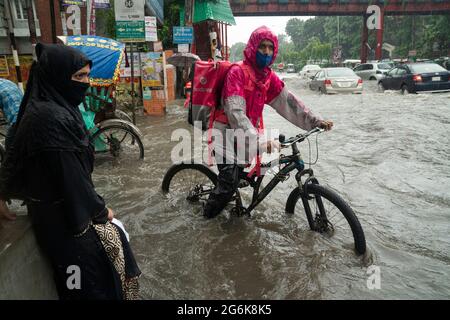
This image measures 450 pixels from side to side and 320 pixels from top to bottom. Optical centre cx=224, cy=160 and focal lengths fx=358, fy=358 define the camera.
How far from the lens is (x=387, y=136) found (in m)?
8.24

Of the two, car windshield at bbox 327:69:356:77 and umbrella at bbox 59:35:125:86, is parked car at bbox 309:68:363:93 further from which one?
umbrella at bbox 59:35:125:86

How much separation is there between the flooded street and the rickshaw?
0.45m

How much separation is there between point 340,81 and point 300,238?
13.9 metres

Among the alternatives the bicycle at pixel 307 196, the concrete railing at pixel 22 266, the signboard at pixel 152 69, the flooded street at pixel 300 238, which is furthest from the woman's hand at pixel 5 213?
the signboard at pixel 152 69

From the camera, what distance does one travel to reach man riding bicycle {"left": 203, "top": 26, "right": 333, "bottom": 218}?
3.23m

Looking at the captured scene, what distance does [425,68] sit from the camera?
14172mm

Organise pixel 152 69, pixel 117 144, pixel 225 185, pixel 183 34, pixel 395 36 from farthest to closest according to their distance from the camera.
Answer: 1. pixel 395 36
2. pixel 183 34
3. pixel 152 69
4. pixel 117 144
5. pixel 225 185

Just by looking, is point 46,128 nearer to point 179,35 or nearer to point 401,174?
point 401,174

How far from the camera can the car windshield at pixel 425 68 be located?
45.9ft

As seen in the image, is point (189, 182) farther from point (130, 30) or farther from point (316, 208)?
point (130, 30)

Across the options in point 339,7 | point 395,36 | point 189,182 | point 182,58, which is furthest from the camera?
point 395,36

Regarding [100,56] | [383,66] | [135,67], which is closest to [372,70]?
[383,66]

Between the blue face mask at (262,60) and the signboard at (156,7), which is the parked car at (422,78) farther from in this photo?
the blue face mask at (262,60)
